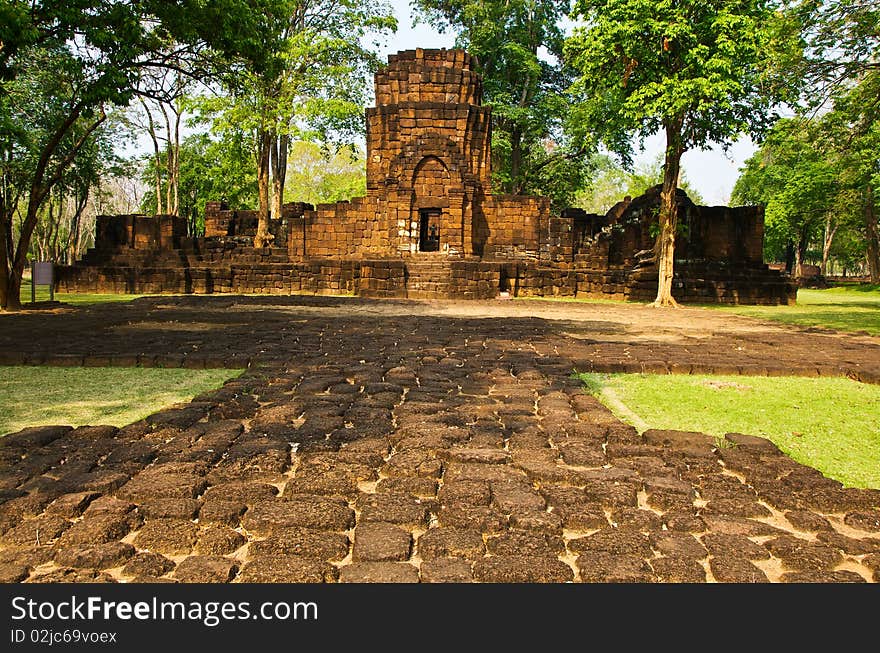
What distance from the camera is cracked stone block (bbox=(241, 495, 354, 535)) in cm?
269

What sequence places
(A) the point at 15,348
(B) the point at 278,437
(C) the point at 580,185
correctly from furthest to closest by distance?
(C) the point at 580,185
(A) the point at 15,348
(B) the point at 278,437

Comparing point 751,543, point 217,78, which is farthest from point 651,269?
point 751,543

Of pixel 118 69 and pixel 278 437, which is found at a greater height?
pixel 118 69

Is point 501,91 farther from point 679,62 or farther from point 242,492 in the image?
point 242,492

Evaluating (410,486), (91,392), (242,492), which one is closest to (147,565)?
(242,492)

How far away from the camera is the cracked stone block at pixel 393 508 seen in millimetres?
2781

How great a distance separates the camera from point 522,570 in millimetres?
2320

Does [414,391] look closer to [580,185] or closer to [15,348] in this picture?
[15,348]

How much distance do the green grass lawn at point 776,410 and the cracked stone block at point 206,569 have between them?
2.99 m

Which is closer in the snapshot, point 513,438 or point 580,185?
point 513,438

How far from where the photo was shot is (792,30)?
1150 centimetres

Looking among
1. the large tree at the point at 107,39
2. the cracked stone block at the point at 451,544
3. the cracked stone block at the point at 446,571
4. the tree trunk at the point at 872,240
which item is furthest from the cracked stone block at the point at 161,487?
the tree trunk at the point at 872,240

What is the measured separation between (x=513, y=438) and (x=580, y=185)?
33079mm

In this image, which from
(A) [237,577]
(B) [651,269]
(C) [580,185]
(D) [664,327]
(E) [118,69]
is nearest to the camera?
(A) [237,577]
